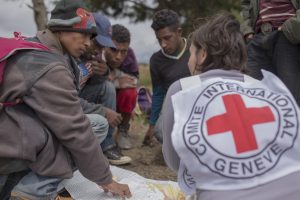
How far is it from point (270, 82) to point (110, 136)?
1.83m

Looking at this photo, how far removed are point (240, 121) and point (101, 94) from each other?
72.2 inches

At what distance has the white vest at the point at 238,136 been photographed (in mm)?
1337

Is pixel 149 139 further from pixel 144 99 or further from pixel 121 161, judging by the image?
pixel 121 161

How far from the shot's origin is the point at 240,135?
134cm

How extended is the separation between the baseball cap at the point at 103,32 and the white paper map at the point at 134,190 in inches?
34.8

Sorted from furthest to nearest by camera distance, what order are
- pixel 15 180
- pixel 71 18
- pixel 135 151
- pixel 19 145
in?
1. pixel 135 151
2. pixel 71 18
3. pixel 15 180
4. pixel 19 145

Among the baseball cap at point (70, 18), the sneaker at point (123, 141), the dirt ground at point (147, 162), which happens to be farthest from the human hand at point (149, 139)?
the baseball cap at point (70, 18)

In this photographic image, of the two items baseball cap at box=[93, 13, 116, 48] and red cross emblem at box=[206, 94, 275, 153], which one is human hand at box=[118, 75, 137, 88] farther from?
red cross emblem at box=[206, 94, 275, 153]

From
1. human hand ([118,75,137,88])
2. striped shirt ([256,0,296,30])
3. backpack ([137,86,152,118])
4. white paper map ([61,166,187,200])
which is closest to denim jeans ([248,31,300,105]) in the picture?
striped shirt ([256,0,296,30])

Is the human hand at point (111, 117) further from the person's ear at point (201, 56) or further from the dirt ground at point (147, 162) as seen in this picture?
the person's ear at point (201, 56)

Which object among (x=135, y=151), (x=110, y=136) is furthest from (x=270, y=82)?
(x=135, y=151)

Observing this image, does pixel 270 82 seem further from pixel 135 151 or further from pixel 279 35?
pixel 135 151

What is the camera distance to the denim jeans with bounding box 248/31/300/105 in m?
2.62

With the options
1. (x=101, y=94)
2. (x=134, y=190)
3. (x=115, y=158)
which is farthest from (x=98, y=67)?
(x=134, y=190)
